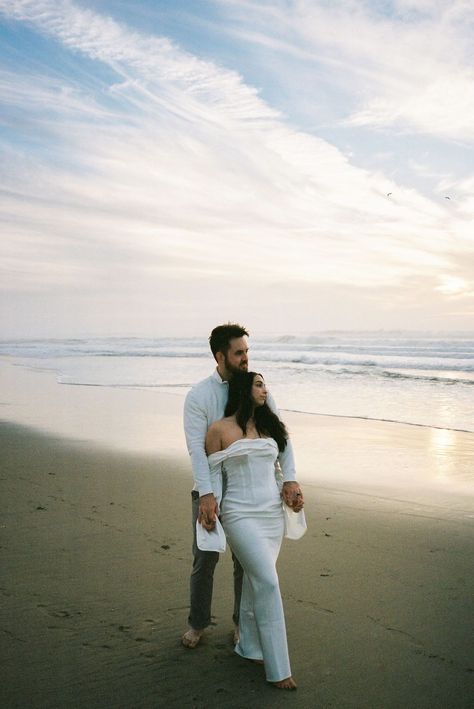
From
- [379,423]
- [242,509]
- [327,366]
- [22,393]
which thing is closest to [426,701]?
[242,509]

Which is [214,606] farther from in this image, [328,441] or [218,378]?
[328,441]

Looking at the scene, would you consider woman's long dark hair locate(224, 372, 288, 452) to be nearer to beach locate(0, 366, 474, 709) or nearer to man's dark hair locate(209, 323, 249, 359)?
man's dark hair locate(209, 323, 249, 359)

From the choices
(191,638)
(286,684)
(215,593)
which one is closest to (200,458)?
(191,638)

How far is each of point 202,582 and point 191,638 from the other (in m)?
0.34

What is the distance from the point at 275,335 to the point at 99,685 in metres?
71.3

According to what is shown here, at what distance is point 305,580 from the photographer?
483 centimetres

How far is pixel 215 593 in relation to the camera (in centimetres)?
462

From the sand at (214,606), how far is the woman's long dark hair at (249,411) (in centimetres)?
130

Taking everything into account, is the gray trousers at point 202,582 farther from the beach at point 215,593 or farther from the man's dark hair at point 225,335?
the man's dark hair at point 225,335

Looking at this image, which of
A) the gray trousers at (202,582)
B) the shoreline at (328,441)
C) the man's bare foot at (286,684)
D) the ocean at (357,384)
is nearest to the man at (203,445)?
the gray trousers at (202,582)

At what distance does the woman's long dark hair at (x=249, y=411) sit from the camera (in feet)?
12.0

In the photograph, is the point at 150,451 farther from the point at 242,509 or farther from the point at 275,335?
the point at 275,335

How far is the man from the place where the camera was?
3604mm

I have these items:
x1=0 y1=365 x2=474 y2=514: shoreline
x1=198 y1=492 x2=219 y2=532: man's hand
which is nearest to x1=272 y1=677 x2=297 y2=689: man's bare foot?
x1=198 y1=492 x2=219 y2=532: man's hand
